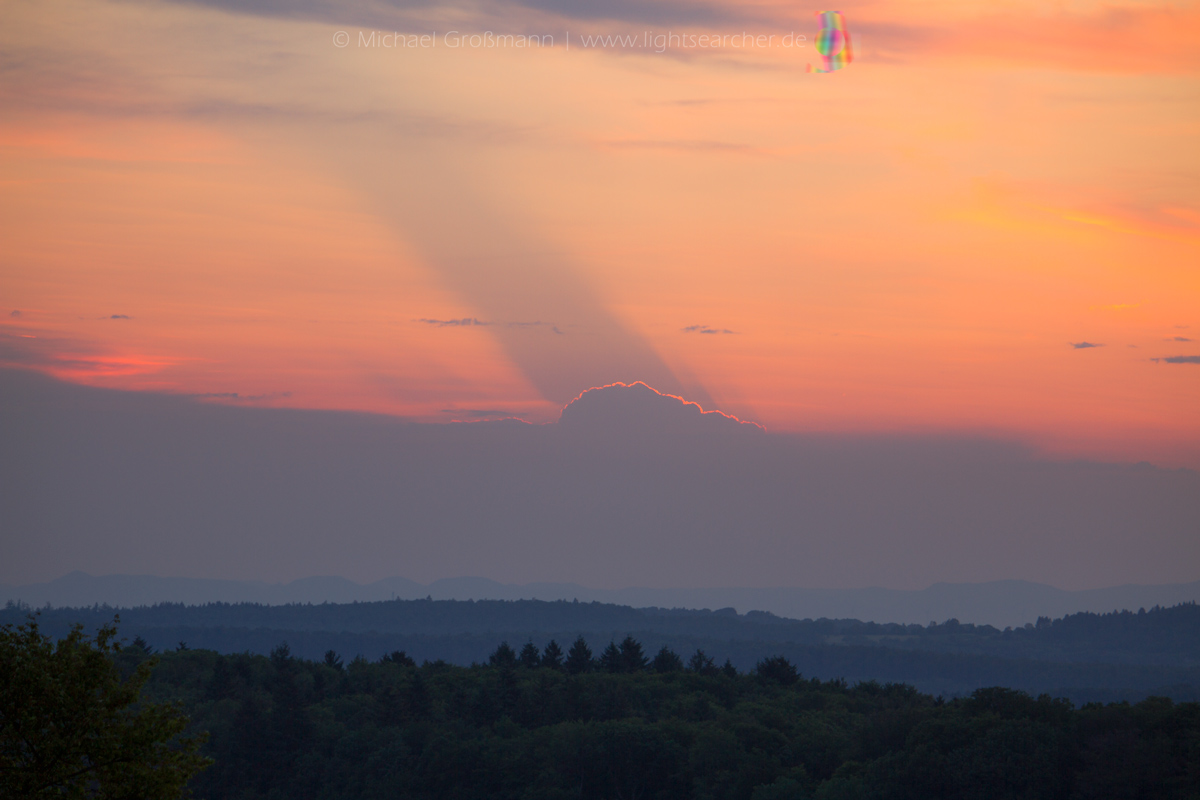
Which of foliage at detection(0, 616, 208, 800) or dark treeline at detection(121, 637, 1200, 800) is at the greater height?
foliage at detection(0, 616, 208, 800)

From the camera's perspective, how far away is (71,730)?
27797mm

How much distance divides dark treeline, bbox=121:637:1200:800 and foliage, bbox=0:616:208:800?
6016 cm

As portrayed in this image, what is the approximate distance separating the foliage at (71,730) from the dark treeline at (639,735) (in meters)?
60.2

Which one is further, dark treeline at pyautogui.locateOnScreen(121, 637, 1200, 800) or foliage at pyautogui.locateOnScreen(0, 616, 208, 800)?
dark treeline at pyautogui.locateOnScreen(121, 637, 1200, 800)

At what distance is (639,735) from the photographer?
129 meters

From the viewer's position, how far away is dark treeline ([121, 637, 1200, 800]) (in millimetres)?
100688

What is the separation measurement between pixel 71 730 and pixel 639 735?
107080 millimetres

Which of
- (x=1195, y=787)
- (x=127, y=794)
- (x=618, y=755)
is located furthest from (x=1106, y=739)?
(x=127, y=794)

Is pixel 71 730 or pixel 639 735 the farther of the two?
pixel 639 735

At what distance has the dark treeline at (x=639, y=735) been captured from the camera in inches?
3964

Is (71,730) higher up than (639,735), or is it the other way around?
(71,730)

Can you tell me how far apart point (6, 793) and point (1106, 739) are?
305 feet

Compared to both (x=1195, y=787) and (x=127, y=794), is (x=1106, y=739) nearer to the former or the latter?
(x=1195, y=787)

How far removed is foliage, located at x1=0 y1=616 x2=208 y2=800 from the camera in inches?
1072
